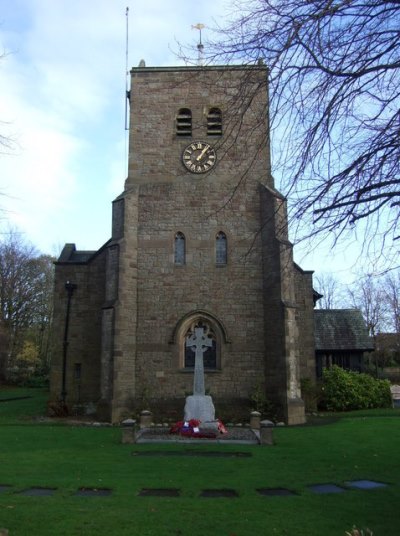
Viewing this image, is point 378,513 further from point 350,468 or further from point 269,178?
point 269,178

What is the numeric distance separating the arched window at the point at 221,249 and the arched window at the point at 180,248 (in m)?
1.38

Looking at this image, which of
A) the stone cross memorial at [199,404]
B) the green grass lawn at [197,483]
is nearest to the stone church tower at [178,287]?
the stone cross memorial at [199,404]

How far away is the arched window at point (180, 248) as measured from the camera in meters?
22.4

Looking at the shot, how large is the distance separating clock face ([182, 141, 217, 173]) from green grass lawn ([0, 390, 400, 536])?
11.9 meters

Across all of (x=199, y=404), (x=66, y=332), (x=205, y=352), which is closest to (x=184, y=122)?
(x=205, y=352)

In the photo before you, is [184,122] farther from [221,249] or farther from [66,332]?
[66,332]

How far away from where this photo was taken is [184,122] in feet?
78.0

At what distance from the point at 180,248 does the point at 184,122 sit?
5771 millimetres

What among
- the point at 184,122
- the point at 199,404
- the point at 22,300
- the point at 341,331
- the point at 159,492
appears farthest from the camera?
the point at 22,300

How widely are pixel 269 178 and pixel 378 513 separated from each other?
17.3 metres

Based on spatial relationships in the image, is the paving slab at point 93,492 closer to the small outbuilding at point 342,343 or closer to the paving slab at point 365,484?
the paving slab at point 365,484

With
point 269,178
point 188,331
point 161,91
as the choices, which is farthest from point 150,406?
point 161,91

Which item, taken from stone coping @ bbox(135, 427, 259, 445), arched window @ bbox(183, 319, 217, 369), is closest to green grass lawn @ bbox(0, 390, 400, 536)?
stone coping @ bbox(135, 427, 259, 445)

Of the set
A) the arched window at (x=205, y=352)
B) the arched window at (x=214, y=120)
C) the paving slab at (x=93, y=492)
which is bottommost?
the paving slab at (x=93, y=492)
